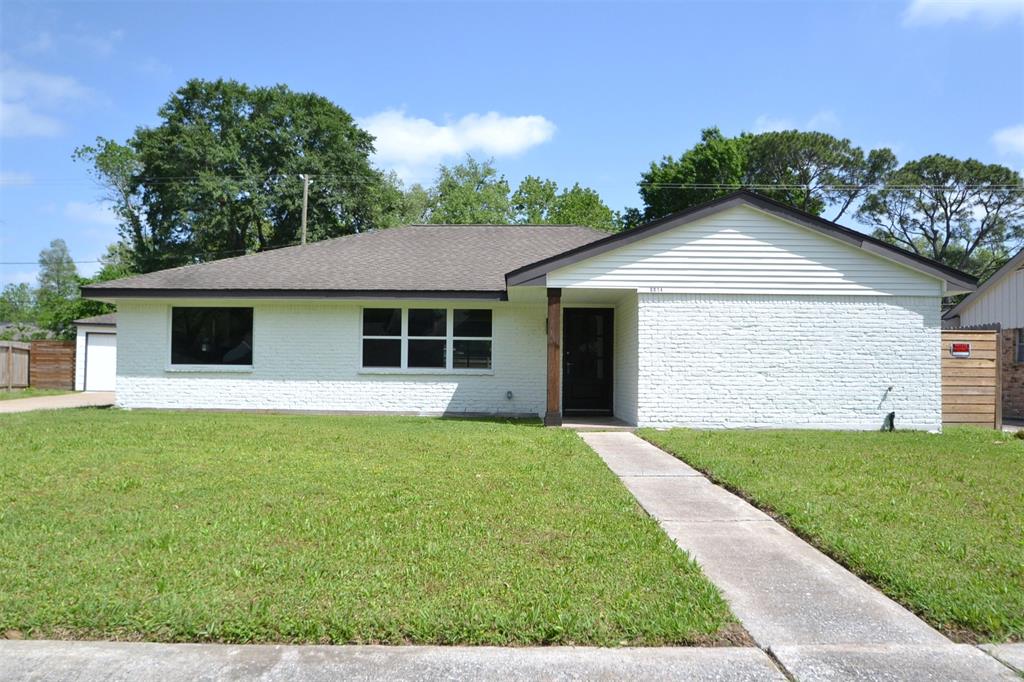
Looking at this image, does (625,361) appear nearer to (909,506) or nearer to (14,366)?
(909,506)

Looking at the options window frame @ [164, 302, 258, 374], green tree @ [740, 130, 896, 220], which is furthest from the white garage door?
green tree @ [740, 130, 896, 220]

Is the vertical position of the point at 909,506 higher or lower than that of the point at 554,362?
Answer: lower

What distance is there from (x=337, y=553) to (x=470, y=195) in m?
43.9

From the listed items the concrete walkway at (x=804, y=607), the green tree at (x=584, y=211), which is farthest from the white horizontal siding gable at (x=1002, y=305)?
the green tree at (x=584, y=211)

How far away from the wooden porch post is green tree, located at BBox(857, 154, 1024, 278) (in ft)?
135

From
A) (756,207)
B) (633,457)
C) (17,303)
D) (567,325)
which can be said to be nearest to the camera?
(633,457)

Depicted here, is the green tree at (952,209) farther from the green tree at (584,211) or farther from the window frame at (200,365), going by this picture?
the window frame at (200,365)

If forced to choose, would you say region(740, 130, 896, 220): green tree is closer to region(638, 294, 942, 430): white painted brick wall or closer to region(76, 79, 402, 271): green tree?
region(76, 79, 402, 271): green tree

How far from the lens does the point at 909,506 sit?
5.97 meters

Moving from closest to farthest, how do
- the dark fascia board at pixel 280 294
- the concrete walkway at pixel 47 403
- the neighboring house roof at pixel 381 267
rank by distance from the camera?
1. the dark fascia board at pixel 280 294
2. the neighboring house roof at pixel 381 267
3. the concrete walkway at pixel 47 403

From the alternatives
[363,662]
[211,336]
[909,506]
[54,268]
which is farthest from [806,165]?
[54,268]

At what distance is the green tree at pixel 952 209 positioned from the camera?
45.4 m

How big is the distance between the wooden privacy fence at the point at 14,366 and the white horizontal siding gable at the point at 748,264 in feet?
69.3

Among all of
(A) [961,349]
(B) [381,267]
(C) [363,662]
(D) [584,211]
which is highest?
(D) [584,211]
